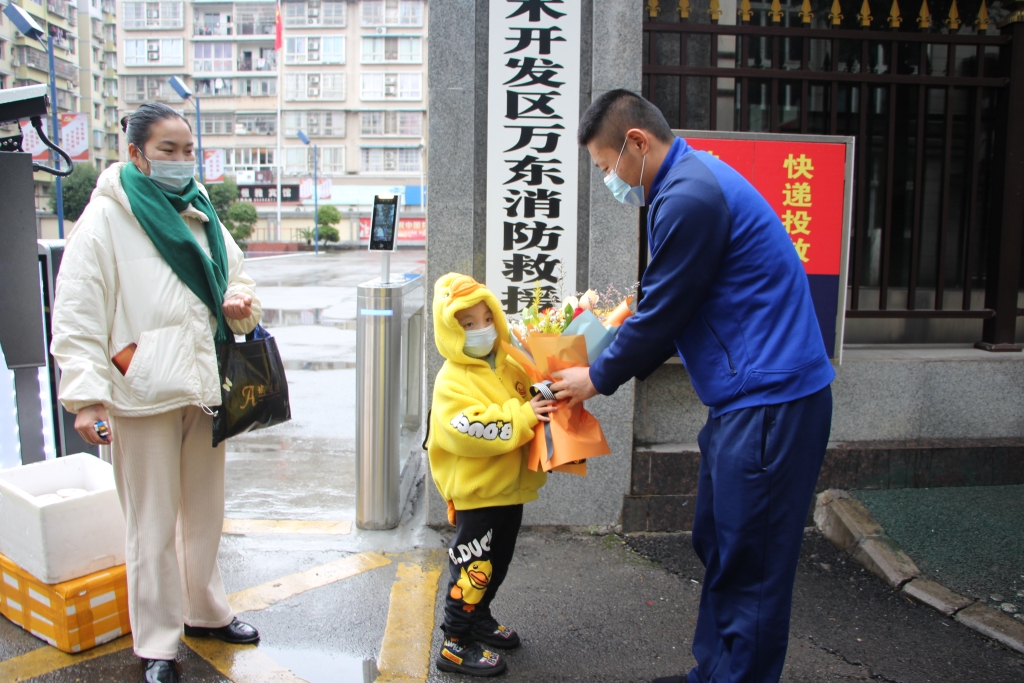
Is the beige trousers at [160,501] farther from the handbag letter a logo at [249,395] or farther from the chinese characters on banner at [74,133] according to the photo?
the chinese characters on banner at [74,133]

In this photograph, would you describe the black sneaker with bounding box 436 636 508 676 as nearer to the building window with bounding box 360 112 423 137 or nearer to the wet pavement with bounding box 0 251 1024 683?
the wet pavement with bounding box 0 251 1024 683

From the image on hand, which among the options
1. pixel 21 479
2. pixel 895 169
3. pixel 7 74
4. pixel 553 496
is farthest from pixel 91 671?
pixel 7 74

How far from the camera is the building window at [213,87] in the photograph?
62.8 metres

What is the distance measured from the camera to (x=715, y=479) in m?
2.30

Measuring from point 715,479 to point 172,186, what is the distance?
2.10m

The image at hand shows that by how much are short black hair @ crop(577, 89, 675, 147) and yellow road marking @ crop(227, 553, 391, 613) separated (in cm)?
238

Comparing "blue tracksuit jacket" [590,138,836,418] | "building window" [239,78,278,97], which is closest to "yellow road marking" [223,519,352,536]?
"blue tracksuit jacket" [590,138,836,418]

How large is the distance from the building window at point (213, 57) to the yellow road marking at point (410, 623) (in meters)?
68.1

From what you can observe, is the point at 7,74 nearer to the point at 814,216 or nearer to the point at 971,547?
the point at 814,216

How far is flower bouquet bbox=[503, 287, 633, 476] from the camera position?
2.48m

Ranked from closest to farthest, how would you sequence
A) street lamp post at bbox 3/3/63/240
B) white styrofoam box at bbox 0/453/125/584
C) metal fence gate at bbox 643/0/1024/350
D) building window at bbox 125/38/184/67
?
white styrofoam box at bbox 0/453/125/584 → metal fence gate at bbox 643/0/1024/350 → street lamp post at bbox 3/3/63/240 → building window at bbox 125/38/184/67

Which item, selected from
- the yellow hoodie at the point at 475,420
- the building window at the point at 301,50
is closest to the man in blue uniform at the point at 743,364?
the yellow hoodie at the point at 475,420

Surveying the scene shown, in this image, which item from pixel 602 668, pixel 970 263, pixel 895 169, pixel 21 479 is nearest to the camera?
pixel 602 668

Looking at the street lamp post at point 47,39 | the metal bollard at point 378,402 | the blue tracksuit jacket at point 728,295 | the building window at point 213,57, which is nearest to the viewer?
the blue tracksuit jacket at point 728,295
